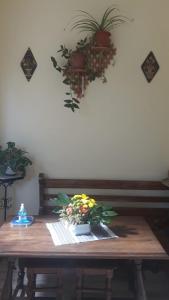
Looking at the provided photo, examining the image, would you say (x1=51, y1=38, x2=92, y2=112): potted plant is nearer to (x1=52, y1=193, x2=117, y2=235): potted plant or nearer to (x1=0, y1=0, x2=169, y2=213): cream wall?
(x1=0, y1=0, x2=169, y2=213): cream wall

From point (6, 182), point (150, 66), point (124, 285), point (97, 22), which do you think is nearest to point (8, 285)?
point (124, 285)

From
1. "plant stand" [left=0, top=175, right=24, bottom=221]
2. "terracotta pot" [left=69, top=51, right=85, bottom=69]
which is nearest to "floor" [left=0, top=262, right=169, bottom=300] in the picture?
"plant stand" [left=0, top=175, right=24, bottom=221]

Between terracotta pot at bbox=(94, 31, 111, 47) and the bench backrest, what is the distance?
1293 millimetres

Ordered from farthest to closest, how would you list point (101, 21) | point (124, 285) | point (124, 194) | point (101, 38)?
point (124, 194) → point (101, 21) → point (101, 38) → point (124, 285)

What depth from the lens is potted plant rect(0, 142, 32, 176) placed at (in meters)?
3.26

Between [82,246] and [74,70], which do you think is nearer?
[82,246]

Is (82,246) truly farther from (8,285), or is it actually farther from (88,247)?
(8,285)

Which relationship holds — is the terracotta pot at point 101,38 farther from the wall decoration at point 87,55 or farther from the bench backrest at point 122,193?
the bench backrest at point 122,193

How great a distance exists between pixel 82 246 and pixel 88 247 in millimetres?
40

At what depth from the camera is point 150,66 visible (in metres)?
3.40

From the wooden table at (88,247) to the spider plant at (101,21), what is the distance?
6.29ft

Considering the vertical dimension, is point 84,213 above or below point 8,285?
above

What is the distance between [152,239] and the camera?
233 centimetres

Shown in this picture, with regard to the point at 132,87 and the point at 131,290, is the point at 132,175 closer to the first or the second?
the point at 132,87
